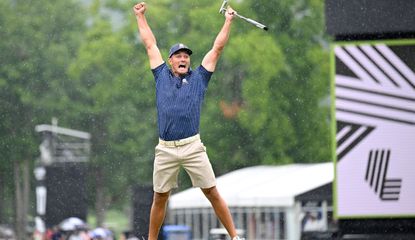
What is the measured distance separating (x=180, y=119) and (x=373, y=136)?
23.9 ft

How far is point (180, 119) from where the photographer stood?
10.0 metres

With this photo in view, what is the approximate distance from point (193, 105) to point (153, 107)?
32.4m

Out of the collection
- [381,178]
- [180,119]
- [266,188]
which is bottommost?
[180,119]

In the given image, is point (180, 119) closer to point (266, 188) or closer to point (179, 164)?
point (179, 164)

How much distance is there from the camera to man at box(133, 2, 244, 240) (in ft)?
32.8

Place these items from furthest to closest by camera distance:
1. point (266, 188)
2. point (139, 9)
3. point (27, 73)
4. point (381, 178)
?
1. point (27, 73)
2. point (266, 188)
3. point (381, 178)
4. point (139, 9)

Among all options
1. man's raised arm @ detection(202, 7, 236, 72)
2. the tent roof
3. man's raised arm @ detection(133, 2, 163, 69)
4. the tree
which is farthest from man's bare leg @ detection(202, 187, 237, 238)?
the tree

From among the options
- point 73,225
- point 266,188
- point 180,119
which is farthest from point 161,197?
point 266,188

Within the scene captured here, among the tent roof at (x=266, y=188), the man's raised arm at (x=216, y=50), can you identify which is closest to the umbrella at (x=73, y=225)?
the tent roof at (x=266, y=188)

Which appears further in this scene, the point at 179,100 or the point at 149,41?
the point at 149,41

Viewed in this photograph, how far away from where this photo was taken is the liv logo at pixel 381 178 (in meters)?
16.8

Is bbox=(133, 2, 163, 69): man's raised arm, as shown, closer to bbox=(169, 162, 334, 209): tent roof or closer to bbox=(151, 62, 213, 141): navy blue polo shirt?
bbox=(151, 62, 213, 141): navy blue polo shirt

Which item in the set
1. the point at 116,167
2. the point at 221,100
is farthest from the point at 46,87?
the point at 221,100

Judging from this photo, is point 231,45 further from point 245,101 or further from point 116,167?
point 116,167
